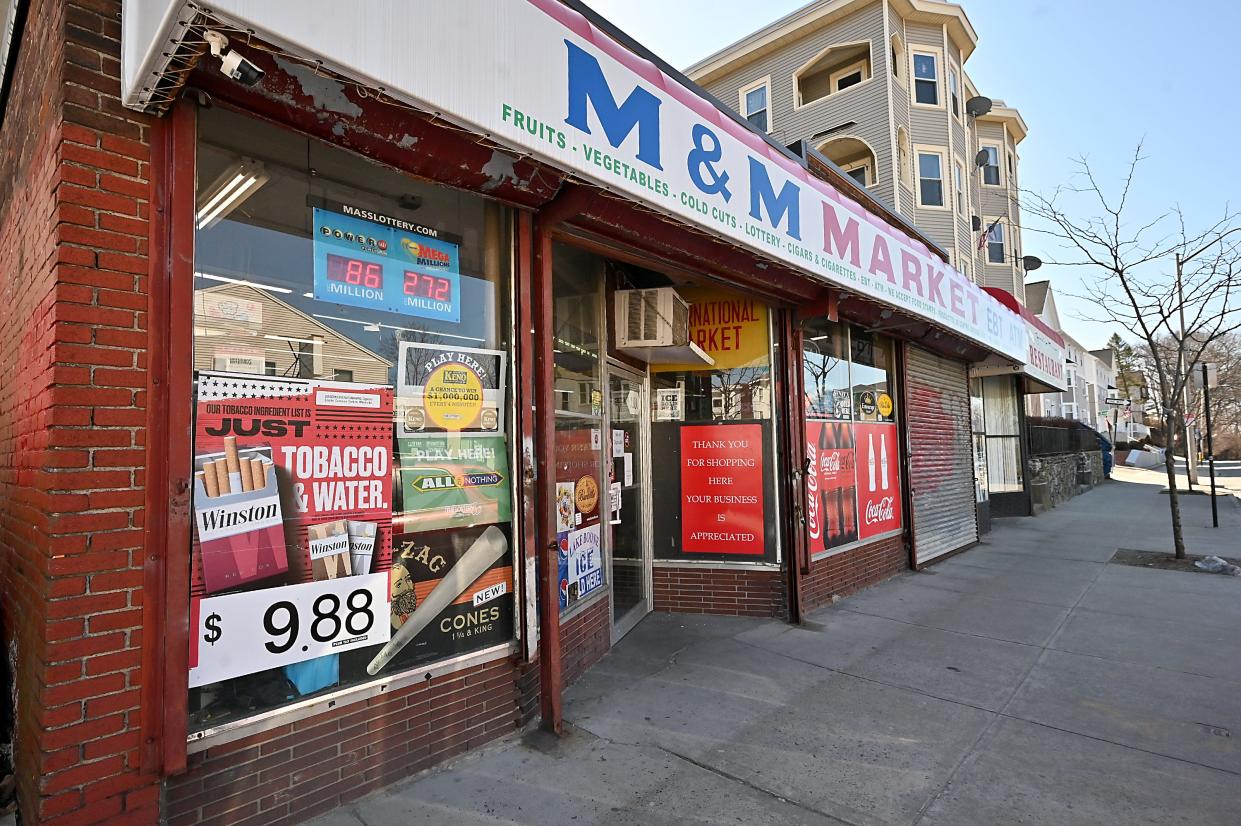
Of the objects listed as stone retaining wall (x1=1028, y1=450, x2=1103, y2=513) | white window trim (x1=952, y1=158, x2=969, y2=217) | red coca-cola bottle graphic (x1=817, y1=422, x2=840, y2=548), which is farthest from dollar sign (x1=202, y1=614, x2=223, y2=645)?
white window trim (x1=952, y1=158, x2=969, y2=217)

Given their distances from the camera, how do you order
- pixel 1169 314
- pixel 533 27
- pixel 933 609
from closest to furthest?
pixel 533 27 → pixel 933 609 → pixel 1169 314

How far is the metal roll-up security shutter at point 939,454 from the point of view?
9.46 metres

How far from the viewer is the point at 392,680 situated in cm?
334

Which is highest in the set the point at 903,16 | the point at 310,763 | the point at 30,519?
the point at 903,16

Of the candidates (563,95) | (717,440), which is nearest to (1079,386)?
(717,440)

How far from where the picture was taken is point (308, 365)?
124 inches

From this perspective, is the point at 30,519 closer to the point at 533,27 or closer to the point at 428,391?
the point at 428,391

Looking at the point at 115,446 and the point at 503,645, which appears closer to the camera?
the point at 115,446

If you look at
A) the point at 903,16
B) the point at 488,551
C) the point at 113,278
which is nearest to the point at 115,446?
the point at 113,278

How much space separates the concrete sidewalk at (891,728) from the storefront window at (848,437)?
1099 mm

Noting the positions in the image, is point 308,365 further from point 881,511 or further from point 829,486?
point 881,511

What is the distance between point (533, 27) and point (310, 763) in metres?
3.73

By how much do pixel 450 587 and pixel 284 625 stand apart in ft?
2.95

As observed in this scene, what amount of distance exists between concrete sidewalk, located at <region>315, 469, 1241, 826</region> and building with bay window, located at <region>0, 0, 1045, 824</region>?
0.53 meters
